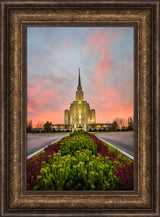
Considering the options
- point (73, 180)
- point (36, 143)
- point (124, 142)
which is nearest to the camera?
point (73, 180)

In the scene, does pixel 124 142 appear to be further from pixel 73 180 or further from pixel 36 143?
pixel 73 180

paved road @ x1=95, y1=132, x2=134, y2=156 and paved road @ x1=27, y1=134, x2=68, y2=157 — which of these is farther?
paved road @ x1=27, y1=134, x2=68, y2=157

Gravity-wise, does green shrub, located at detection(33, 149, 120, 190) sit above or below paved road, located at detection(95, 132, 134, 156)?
above

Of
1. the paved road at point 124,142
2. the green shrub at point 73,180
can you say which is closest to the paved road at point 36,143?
the green shrub at point 73,180

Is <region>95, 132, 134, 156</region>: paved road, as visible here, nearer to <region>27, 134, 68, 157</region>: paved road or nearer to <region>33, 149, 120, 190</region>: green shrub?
<region>33, 149, 120, 190</region>: green shrub

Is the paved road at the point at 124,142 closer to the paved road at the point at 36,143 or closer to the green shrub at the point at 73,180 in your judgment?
the green shrub at the point at 73,180

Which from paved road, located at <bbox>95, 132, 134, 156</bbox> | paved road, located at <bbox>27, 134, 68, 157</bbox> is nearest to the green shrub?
paved road, located at <bbox>95, 132, 134, 156</bbox>

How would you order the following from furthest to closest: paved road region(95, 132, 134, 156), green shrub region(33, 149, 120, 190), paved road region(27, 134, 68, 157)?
paved road region(27, 134, 68, 157)
paved road region(95, 132, 134, 156)
green shrub region(33, 149, 120, 190)

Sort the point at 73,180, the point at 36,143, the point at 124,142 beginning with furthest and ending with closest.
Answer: the point at 124,142 < the point at 36,143 < the point at 73,180

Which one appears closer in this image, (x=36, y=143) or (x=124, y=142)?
(x=36, y=143)

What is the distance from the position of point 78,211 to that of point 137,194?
0.95m

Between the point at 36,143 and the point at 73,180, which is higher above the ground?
the point at 73,180

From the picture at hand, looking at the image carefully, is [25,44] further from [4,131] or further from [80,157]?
[80,157]

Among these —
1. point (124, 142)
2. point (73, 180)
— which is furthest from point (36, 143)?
point (73, 180)
